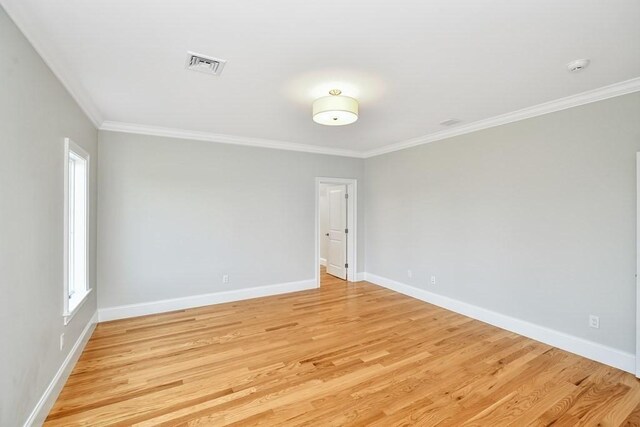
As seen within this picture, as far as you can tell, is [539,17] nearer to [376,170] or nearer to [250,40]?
[250,40]

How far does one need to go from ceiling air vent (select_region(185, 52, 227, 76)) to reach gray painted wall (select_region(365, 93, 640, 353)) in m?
3.35

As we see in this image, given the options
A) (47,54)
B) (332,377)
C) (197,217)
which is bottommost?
(332,377)

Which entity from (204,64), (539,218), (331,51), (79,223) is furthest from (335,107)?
(79,223)

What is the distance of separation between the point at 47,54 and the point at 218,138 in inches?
95.4

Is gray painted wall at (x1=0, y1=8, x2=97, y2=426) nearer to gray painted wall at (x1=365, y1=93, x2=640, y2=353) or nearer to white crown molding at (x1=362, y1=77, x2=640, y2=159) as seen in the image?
white crown molding at (x1=362, y1=77, x2=640, y2=159)

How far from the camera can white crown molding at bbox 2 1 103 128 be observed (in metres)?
1.65

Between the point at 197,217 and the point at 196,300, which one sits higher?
the point at 197,217

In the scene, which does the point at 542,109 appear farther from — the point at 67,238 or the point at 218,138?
the point at 67,238

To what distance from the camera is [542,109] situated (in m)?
3.19

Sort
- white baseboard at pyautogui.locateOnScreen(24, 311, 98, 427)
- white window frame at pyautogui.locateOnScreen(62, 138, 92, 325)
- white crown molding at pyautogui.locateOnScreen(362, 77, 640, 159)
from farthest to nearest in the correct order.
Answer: white crown molding at pyautogui.locateOnScreen(362, 77, 640, 159), white window frame at pyautogui.locateOnScreen(62, 138, 92, 325), white baseboard at pyautogui.locateOnScreen(24, 311, 98, 427)

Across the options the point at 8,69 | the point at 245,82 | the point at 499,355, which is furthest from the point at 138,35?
the point at 499,355

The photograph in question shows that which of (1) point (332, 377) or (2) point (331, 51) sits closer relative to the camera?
(2) point (331, 51)

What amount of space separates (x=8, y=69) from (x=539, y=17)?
123 inches

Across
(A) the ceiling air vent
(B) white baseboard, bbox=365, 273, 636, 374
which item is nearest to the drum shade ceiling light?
(A) the ceiling air vent
